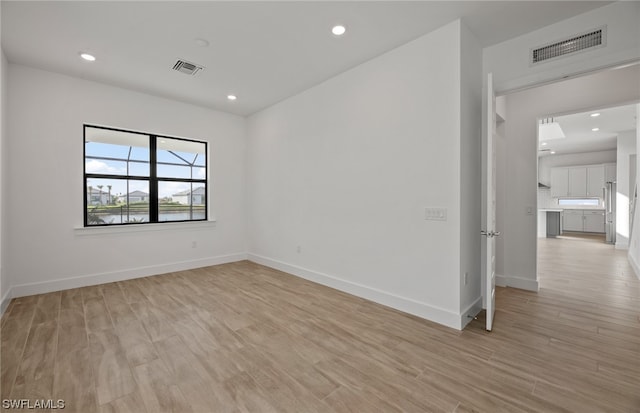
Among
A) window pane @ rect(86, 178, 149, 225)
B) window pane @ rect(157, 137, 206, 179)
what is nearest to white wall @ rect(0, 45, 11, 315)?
window pane @ rect(86, 178, 149, 225)

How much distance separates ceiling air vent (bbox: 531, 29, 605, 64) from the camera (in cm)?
249

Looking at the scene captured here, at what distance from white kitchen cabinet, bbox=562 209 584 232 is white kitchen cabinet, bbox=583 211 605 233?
0.11 m

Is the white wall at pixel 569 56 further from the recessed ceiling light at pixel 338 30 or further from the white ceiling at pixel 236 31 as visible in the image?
the recessed ceiling light at pixel 338 30

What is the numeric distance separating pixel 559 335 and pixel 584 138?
26.6 feet

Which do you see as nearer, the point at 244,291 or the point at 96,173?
the point at 244,291

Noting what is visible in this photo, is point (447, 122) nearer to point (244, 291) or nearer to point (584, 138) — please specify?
point (244, 291)

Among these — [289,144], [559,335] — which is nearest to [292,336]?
[559,335]

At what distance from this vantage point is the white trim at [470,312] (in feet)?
8.75

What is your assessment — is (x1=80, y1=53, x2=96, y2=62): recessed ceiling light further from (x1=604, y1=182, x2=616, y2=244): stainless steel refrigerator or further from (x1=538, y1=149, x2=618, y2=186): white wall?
(x1=538, y1=149, x2=618, y2=186): white wall

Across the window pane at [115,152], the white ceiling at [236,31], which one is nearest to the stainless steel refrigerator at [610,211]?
the white ceiling at [236,31]

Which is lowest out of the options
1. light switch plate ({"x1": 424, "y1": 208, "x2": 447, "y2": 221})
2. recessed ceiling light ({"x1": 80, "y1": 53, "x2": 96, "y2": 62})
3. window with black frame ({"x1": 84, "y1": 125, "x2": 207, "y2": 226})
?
light switch plate ({"x1": 424, "y1": 208, "x2": 447, "y2": 221})

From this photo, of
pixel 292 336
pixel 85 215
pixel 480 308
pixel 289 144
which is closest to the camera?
pixel 292 336

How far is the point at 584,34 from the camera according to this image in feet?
8.35

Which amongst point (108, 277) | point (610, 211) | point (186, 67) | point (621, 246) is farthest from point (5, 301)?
point (610, 211)
